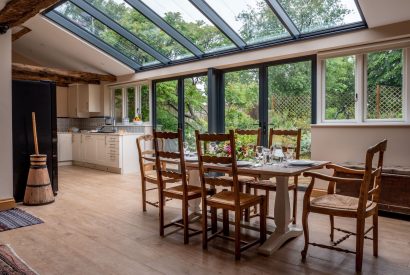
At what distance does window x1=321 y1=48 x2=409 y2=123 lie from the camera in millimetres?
4359

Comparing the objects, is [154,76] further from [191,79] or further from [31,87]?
[31,87]

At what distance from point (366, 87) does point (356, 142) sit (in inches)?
30.2

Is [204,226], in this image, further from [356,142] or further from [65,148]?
[65,148]

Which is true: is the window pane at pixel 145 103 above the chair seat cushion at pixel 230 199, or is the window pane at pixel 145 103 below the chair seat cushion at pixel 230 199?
above

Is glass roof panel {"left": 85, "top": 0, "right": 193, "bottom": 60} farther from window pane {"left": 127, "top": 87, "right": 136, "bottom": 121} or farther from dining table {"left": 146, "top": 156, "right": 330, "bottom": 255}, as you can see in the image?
dining table {"left": 146, "top": 156, "right": 330, "bottom": 255}

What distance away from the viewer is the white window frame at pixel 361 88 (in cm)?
425

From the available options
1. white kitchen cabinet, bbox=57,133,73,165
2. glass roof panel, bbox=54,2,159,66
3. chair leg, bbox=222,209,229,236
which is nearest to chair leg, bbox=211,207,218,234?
chair leg, bbox=222,209,229,236

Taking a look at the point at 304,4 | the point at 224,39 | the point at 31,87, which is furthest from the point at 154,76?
the point at 304,4

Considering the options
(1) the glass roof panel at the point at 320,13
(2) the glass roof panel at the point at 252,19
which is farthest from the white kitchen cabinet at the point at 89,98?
(1) the glass roof panel at the point at 320,13

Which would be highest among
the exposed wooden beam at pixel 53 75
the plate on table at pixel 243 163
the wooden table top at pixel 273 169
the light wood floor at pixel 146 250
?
the exposed wooden beam at pixel 53 75

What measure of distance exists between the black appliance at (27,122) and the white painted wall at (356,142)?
3.78 metres

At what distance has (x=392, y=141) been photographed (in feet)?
13.9

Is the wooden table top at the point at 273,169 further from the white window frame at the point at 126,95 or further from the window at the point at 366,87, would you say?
the white window frame at the point at 126,95

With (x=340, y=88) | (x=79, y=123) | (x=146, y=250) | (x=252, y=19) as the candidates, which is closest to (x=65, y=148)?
(x=79, y=123)
